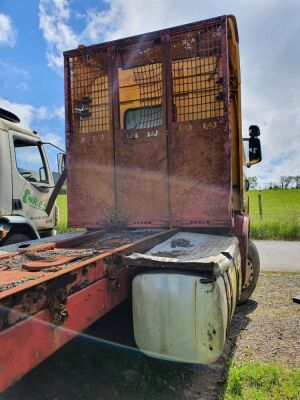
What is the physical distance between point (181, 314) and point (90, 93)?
3.05m

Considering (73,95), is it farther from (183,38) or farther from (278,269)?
(278,269)

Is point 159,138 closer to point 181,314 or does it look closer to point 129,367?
point 181,314

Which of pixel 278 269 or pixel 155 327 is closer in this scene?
pixel 155 327

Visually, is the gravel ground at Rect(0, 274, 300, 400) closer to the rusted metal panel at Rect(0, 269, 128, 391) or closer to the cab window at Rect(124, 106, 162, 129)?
the rusted metal panel at Rect(0, 269, 128, 391)

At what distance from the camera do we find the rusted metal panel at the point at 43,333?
71.1 inches

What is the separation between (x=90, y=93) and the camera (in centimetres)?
471

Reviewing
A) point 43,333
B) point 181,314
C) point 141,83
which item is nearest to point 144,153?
point 141,83

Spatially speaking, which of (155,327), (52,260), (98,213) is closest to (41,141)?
(98,213)

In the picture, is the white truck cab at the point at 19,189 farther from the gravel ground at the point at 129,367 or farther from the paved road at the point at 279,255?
the paved road at the point at 279,255

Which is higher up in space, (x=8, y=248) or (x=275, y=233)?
(x=8, y=248)

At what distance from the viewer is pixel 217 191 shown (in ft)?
13.9

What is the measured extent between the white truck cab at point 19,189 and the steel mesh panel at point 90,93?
1.59 meters

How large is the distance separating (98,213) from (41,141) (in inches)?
106

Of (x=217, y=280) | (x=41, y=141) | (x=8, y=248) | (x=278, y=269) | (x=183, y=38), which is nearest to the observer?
(x=217, y=280)
